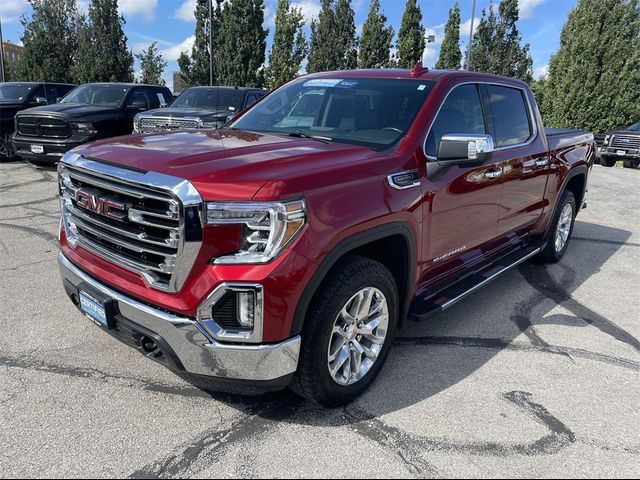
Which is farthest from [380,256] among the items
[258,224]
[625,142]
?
[625,142]

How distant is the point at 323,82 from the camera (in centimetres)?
416

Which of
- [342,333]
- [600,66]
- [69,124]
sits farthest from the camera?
[600,66]

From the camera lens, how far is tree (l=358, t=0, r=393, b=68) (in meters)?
33.7

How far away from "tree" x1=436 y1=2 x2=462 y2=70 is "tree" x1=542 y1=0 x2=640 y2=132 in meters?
11.9

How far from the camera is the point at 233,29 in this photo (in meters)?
28.5

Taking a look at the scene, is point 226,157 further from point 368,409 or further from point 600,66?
point 600,66

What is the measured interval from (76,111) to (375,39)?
27.2 m

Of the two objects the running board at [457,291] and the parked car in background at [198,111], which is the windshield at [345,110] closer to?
the running board at [457,291]

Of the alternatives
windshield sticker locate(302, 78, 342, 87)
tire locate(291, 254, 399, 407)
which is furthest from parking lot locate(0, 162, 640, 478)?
windshield sticker locate(302, 78, 342, 87)

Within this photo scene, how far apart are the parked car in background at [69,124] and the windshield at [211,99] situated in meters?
1.17

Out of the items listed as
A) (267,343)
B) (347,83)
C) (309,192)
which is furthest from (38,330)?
(347,83)

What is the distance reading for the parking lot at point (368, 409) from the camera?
2.49 m

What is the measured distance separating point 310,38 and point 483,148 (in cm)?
3362

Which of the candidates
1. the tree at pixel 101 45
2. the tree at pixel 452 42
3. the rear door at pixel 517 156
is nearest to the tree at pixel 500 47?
the tree at pixel 452 42
